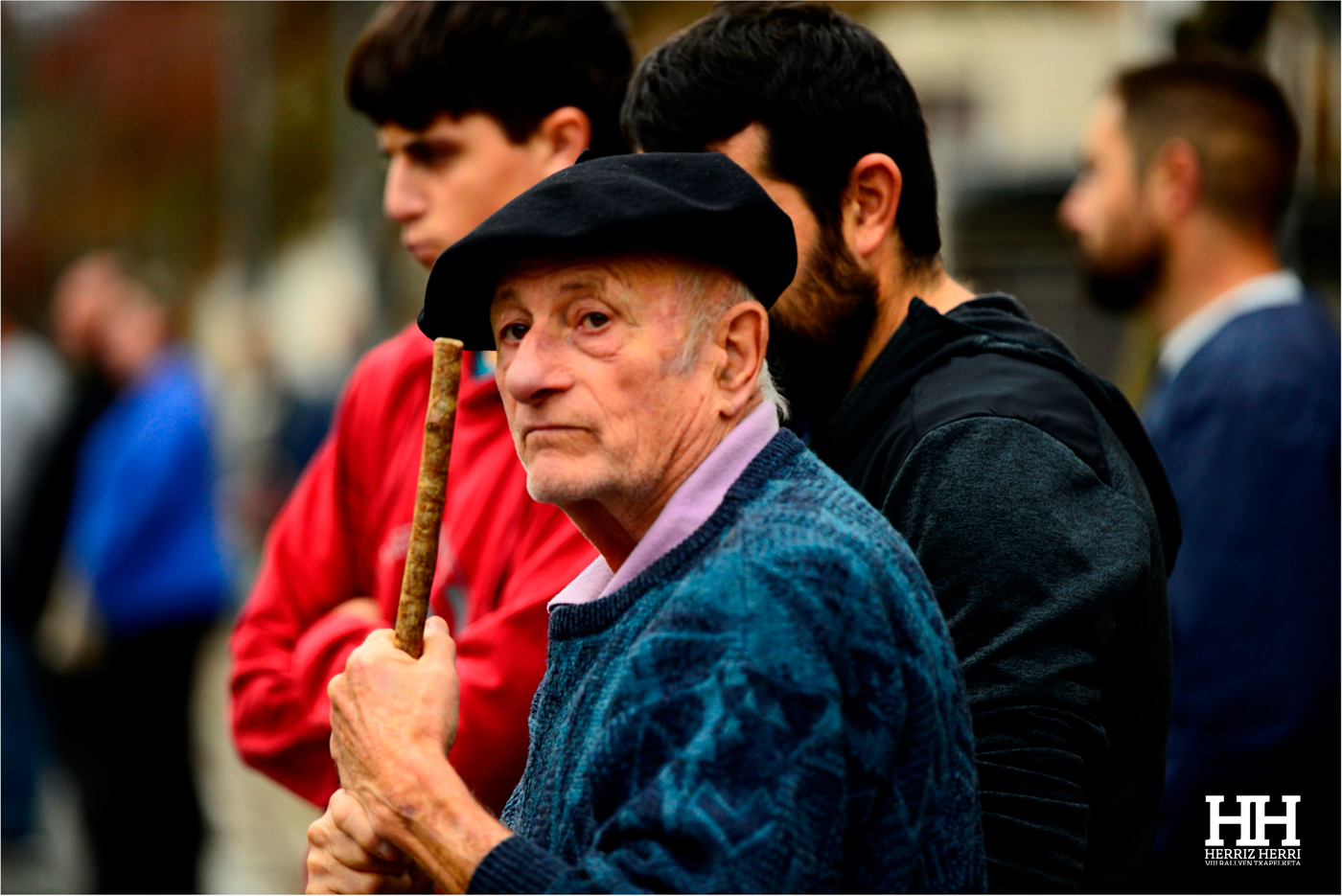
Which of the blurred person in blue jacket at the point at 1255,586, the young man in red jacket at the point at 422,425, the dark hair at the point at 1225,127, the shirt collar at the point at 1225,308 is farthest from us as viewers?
the dark hair at the point at 1225,127

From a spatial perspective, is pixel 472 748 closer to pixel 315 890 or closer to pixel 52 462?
pixel 315 890

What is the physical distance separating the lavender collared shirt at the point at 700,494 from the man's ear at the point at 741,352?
0.11 feet

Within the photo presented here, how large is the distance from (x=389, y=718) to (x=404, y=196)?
1.33 m

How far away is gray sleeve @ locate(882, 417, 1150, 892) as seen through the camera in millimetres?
2000

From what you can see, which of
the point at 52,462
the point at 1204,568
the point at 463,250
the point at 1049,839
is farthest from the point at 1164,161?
the point at 52,462

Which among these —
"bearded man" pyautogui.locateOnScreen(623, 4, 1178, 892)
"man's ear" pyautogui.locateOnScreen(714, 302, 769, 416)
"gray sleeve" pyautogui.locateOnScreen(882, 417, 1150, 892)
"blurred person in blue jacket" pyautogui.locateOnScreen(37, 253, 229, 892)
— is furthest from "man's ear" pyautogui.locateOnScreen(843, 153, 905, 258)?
"blurred person in blue jacket" pyautogui.locateOnScreen(37, 253, 229, 892)

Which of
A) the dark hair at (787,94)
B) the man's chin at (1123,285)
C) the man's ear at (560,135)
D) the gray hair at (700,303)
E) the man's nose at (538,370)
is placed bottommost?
the man's nose at (538,370)

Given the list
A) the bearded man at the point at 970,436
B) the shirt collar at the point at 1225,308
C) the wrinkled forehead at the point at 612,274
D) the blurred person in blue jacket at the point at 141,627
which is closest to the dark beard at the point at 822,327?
the bearded man at the point at 970,436

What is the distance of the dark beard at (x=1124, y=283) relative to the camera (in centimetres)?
462

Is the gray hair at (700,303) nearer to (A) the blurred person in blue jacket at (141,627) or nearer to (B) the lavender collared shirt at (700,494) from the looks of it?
(B) the lavender collared shirt at (700,494)

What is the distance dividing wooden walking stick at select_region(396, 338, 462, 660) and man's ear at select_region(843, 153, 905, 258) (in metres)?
0.80

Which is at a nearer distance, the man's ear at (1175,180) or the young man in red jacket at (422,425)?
the young man in red jacket at (422,425)

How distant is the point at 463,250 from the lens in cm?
176

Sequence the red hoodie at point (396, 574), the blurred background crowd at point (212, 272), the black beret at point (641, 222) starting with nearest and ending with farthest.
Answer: the black beret at point (641, 222), the red hoodie at point (396, 574), the blurred background crowd at point (212, 272)
